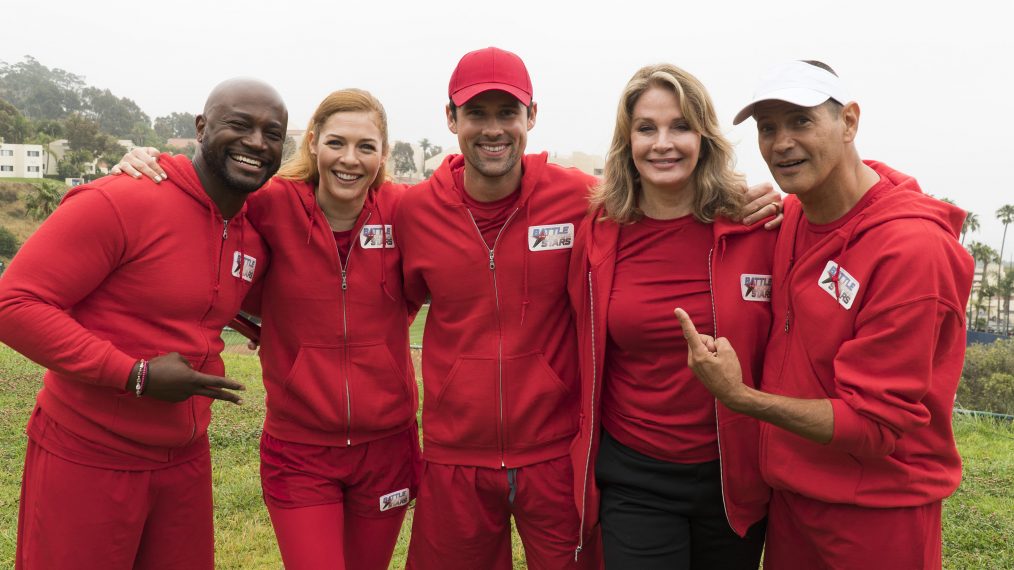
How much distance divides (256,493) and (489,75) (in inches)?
166

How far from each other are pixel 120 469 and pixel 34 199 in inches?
2761

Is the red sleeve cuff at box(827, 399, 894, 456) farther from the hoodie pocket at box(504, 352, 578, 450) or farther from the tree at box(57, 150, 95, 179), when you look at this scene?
the tree at box(57, 150, 95, 179)

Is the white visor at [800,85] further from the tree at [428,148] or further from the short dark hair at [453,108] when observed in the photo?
the tree at [428,148]

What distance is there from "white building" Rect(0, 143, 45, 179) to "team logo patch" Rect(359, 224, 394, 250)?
9032cm

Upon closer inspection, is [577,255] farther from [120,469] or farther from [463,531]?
[120,469]

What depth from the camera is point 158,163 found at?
3.50 m

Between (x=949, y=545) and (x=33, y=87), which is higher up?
(x=33, y=87)

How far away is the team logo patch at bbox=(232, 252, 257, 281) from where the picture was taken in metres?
3.63

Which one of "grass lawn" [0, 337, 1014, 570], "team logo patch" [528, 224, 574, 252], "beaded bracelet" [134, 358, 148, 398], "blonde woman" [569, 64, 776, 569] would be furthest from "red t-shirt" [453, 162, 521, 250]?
"grass lawn" [0, 337, 1014, 570]

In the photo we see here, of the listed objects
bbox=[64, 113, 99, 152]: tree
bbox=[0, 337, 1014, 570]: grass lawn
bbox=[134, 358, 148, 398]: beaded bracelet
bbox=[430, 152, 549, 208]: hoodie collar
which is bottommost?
bbox=[0, 337, 1014, 570]: grass lawn

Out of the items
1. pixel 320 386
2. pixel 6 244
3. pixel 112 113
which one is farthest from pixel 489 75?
pixel 112 113

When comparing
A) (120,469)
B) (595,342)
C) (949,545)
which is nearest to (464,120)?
(595,342)

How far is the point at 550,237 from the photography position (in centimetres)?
376

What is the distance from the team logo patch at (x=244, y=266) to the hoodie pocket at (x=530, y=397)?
1293mm
